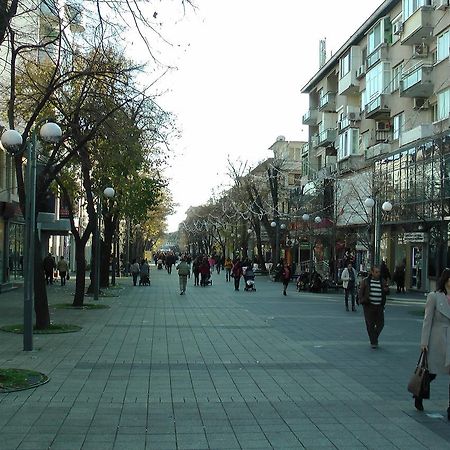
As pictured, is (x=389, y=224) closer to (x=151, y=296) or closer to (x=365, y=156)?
(x=365, y=156)

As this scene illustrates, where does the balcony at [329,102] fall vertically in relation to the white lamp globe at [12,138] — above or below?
above

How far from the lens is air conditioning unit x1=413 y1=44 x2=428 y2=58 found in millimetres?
34875

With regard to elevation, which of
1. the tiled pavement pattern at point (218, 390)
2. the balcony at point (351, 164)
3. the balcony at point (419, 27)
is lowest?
the tiled pavement pattern at point (218, 390)

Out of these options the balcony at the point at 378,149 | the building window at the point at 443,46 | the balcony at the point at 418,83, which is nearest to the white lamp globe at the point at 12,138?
the building window at the point at 443,46

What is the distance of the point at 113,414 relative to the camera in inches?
296

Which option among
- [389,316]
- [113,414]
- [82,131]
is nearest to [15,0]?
[113,414]

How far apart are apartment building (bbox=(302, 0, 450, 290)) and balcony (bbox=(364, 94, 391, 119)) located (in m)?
0.06

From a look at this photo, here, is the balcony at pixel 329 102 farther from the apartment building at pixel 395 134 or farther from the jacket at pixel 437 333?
the jacket at pixel 437 333

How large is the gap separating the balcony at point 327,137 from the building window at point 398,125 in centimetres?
1284

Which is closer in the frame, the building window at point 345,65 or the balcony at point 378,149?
the balcony at point 378,149

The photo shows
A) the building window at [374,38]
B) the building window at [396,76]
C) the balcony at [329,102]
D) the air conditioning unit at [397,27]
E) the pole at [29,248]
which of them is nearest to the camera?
the pole at [29,248]

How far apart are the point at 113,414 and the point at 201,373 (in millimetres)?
2872

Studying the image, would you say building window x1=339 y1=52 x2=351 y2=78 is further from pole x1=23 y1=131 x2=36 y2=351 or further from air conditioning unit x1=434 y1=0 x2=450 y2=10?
pole x1=23 y1=131 x2=36 y2=351

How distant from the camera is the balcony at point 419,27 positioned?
33.2 metres
